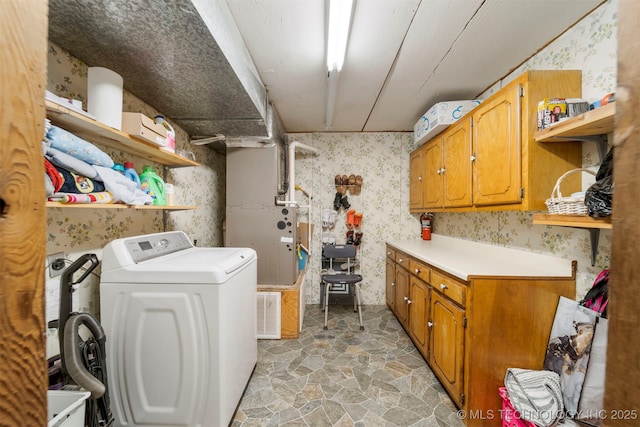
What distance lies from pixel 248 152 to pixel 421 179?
2.00 meters

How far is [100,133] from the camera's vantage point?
118 cm

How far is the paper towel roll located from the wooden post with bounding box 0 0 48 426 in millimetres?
902

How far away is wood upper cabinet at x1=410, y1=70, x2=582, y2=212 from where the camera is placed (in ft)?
4.70

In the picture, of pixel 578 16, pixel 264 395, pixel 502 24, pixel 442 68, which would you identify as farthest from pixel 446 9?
pixel 264 395

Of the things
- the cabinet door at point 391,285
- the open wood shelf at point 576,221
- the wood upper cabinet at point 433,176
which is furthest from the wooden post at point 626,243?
the cabinet door at point 391,285

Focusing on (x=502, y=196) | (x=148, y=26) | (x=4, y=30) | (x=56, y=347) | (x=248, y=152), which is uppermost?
(x=148, y=26)

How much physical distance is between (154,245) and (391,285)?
2519 millimetres

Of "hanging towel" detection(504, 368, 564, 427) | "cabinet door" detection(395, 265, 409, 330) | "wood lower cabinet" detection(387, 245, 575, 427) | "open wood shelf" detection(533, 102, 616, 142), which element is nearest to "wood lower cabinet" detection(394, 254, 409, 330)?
"cabinet door" detection(395, 265, 409, 330)

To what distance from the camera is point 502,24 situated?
4.82ft

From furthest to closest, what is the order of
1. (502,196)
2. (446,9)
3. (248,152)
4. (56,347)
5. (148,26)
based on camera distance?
(248,152) < (502,196) < (446,9) < (56,347) < (148,26)

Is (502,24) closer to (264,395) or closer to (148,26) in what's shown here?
(148,26)

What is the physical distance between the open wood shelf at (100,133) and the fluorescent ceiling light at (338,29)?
1.20m

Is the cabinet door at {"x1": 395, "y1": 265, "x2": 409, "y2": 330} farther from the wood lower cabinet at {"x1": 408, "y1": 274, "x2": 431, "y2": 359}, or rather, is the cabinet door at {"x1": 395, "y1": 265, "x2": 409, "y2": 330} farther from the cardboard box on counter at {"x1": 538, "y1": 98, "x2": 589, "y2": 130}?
the cardboard box on counter at {"x1": 538, "y1": 98, "x2": 589, "y2": 130}

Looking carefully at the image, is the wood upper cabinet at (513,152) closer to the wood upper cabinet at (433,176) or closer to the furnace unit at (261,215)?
the wood upper cabinet at (433,176)
